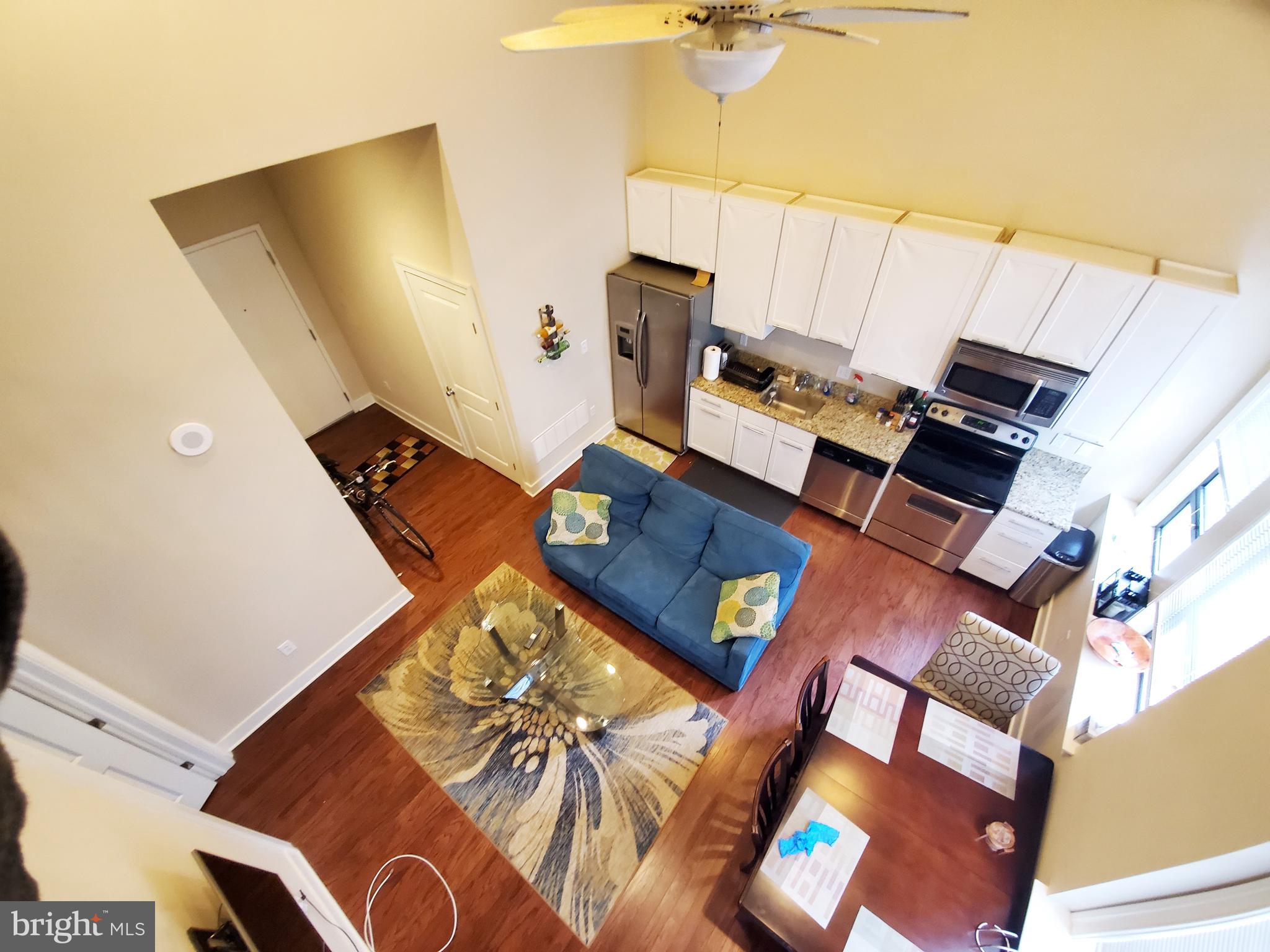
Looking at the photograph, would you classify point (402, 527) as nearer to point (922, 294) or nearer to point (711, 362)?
point (711, 362)

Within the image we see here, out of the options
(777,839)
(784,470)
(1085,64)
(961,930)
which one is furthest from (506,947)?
(1085,64)

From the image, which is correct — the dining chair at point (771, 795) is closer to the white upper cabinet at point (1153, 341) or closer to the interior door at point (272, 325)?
the white upper cabinet at point (1153, 341)

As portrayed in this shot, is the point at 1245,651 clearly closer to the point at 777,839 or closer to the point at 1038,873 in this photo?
the point at 1038,873

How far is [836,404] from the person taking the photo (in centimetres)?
424

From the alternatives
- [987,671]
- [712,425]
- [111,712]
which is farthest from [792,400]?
[111,712]

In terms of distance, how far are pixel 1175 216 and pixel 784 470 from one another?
104 inches

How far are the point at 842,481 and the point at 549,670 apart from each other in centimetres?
262

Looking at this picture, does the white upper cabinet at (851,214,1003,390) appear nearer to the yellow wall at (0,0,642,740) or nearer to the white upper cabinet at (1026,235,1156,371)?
the white upper cabinet at (1026,235,1156,371)

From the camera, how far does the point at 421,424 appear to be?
5.46 meters

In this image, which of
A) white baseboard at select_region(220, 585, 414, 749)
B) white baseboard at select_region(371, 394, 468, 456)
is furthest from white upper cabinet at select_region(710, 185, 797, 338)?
white baseboard at select_region(220, 585, 414, 749)

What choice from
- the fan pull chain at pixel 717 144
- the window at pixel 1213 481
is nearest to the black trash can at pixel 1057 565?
the window at pixel 1213 481

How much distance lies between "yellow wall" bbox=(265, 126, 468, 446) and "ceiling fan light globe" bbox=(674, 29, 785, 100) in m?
2.08

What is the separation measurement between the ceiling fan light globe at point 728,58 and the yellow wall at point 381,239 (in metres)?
2.08

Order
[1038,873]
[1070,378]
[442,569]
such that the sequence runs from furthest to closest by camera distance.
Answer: [442,569] → [1070,378] → [1038,873]
